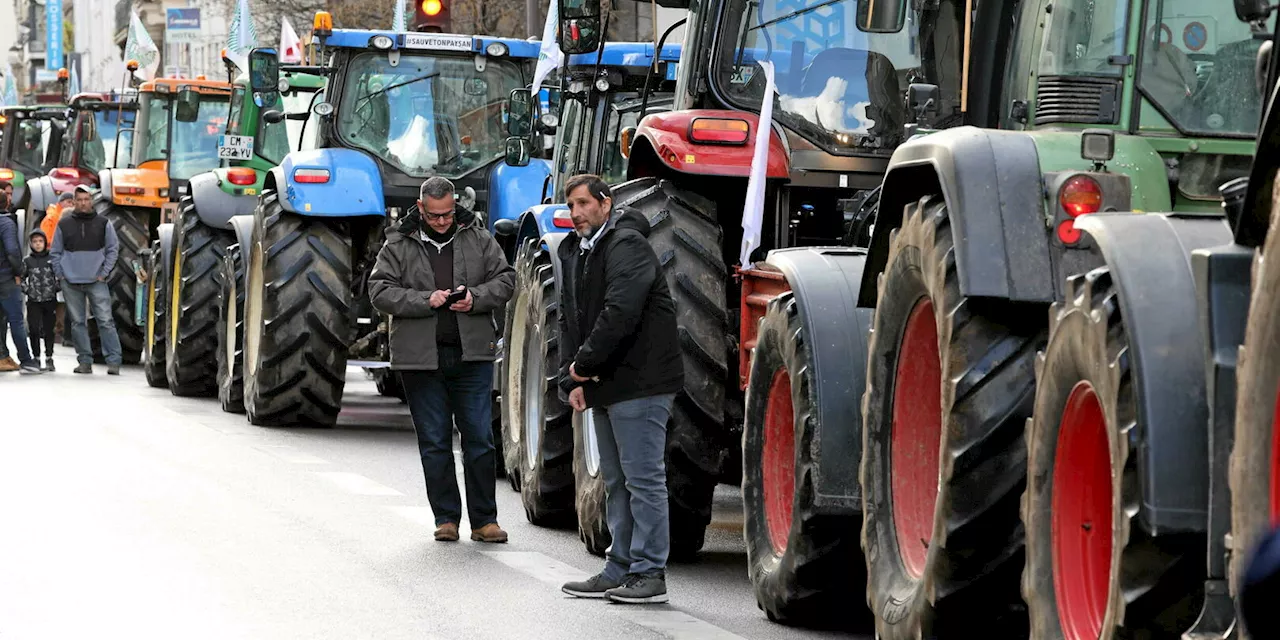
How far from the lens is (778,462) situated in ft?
27.5

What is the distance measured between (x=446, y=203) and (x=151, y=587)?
2645 millimetres

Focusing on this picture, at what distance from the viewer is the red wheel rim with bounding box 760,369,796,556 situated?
8.29 m

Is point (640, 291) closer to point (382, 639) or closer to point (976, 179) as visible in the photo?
point (382, 639)

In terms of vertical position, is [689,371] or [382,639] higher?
[689,371]

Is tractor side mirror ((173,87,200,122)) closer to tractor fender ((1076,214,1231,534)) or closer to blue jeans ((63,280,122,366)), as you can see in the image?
A: blue jeans ((63,280,122,366))

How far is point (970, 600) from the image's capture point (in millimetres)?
6199

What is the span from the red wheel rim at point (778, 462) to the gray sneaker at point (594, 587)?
691 millimetres

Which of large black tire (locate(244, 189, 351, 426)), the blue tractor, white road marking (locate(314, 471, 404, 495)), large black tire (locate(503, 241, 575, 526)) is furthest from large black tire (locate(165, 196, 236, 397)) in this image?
large black tire (locate(503, 241, 575, 526))

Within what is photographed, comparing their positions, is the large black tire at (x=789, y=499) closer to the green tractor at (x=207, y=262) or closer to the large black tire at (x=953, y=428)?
the large black tire at (x=953, y=428)

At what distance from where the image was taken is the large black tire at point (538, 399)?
35.5ft

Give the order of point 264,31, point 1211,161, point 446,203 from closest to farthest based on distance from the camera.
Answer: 1. point 1211,161
2. point 446,203
3. point 264,31

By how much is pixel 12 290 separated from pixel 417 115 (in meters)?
8.16

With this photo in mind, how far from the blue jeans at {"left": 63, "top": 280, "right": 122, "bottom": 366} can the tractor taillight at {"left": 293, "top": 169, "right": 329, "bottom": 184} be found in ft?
24.3

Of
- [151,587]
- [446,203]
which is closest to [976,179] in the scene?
[151,587]
